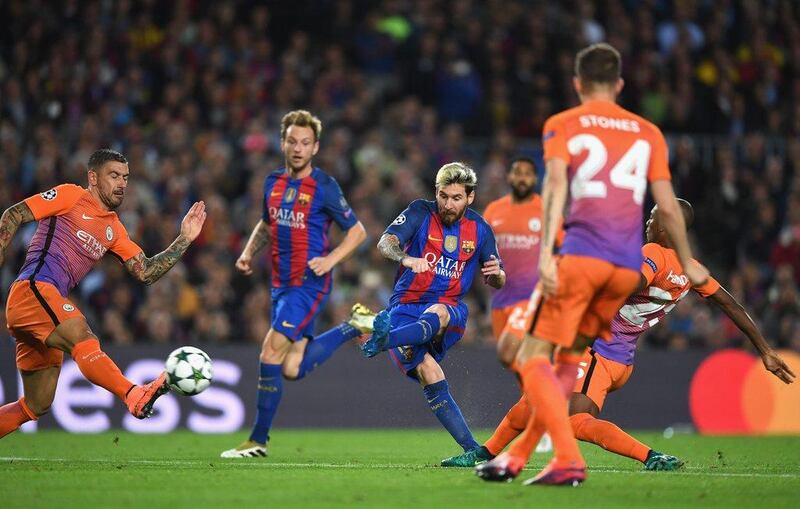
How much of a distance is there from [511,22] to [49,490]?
14.2 meters

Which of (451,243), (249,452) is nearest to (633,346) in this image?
(451,243)

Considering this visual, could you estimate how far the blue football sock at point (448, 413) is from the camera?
31.3 feet

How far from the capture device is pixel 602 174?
7160 mm

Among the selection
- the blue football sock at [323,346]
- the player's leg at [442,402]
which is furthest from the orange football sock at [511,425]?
the blue football sock at [323,346]

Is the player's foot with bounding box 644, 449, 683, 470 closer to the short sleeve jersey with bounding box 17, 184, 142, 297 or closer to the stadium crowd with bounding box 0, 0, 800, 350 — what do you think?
the short sleeve jersey with bounding box 17, 184, 142, 297

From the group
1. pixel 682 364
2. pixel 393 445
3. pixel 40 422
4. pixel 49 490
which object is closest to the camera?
pixel 49 490

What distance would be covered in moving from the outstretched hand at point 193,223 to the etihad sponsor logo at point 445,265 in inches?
68.5

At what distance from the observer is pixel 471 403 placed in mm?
11500

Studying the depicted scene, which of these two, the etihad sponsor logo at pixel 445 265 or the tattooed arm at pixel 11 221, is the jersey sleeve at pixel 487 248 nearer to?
the etihad sponsor logo at pixel 445 265

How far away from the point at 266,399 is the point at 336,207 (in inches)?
65.5

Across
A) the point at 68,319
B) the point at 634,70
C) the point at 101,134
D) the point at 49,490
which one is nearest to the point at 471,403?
the point at 68,319

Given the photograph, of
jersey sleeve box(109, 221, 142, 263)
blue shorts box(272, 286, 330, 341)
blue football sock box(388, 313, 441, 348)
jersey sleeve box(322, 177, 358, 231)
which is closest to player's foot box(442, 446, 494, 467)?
blue football sock box(388, 313, 441, 348)

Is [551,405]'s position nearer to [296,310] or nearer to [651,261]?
[651,261]

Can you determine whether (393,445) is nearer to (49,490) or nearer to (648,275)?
(648,275)
